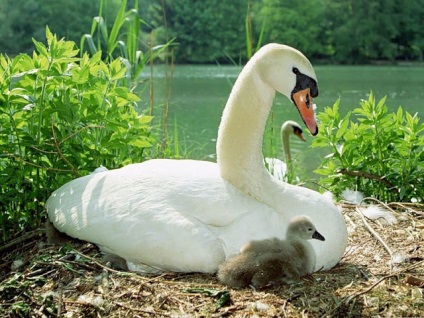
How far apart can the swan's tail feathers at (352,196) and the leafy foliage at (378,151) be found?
0.08 m

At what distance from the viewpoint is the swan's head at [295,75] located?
3.90 meters

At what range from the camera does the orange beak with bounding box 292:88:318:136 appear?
3.92m

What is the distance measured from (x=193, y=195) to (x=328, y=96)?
23901mm

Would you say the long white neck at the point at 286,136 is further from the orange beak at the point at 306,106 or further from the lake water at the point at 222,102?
the orange beak at the point at 306,106

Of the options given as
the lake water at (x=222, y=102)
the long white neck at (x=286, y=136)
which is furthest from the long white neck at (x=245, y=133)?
the long white neck at (x=286, y=136)

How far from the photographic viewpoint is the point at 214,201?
3867mm

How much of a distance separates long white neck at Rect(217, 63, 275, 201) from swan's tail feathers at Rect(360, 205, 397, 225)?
126 centimetres

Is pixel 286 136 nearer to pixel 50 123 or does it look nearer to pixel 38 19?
pixel 50 123

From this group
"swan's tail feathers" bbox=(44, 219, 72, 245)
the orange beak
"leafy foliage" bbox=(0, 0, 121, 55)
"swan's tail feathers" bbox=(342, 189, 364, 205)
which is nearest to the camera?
the orange beak

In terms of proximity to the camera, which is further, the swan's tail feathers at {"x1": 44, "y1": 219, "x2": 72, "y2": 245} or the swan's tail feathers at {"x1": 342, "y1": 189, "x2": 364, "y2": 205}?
the swan's tail feathers at {"x1": 342, "y1": 189, "x2": 364, "y2": 205}

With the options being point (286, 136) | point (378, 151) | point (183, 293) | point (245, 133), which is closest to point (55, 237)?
point (183, 293)

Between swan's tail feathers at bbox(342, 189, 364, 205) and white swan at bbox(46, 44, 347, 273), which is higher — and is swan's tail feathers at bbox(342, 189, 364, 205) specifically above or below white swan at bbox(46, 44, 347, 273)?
below

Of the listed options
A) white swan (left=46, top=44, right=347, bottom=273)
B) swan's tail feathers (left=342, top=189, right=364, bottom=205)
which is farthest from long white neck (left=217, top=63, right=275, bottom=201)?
swan's tail feathers (left=342, top=189, right=364, bottom=205)

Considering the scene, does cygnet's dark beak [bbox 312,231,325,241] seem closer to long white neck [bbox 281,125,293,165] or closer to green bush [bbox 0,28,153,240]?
green bush [bbox 0,28,153,240]
